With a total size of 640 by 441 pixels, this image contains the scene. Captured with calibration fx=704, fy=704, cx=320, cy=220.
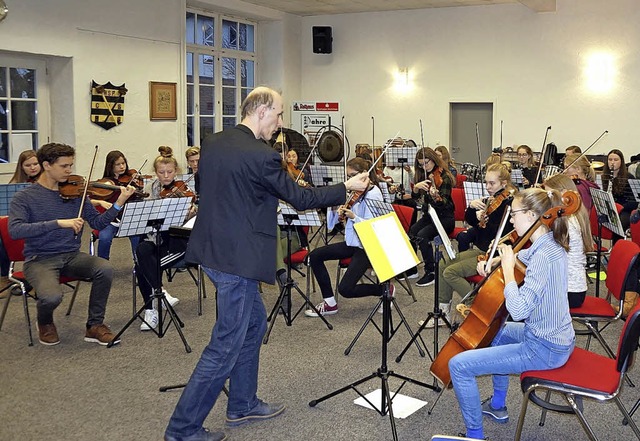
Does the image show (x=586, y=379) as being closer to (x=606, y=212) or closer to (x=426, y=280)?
(x=606, y=212)

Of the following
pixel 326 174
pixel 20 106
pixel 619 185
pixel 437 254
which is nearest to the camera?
pixel 437 254

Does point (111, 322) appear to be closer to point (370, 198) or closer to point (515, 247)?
point (370, 198)

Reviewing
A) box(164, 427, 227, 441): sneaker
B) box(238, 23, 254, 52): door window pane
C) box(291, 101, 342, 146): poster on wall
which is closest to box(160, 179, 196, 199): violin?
box(164, 427, 227, 441): sneaker

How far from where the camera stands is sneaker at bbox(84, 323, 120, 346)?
4711mm

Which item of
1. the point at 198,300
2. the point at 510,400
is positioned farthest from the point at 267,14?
the point at 510,400

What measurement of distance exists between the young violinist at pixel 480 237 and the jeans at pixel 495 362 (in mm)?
1783

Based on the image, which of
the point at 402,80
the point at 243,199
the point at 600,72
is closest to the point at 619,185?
the point at 600,72

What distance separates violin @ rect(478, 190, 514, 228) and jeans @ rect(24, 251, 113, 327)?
2661mm

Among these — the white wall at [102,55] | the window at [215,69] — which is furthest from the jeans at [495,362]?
the window at [215,69]

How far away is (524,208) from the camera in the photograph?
3.06 m

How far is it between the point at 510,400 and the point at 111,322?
9.65 ft

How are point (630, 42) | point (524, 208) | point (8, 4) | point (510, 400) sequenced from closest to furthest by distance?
point (524, 208)
point (510, 400)
point (8, 4)
point (630, 42)

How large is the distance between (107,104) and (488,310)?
8063 millimetres

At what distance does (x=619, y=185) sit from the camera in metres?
7.37
